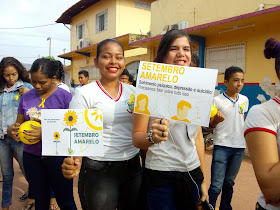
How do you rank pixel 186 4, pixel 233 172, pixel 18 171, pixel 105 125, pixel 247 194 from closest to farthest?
pixel 105 125 < pixel 233 172 < pixel 247 194 < pixel 18 171 < pixel 186 4

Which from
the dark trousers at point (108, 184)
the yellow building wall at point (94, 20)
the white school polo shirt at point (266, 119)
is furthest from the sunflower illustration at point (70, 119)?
the yellow building wall at point (94, 20)

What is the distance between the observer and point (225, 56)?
7441mm

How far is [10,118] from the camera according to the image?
3209 millimetres

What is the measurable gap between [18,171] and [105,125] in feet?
13.5

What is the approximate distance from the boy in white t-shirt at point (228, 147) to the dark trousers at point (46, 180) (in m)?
1.76

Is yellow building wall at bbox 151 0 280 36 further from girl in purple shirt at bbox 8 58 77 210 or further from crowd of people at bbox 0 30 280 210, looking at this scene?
girl in purple shirt at bbox 8 58 77 210

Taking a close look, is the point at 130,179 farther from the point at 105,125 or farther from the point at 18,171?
the point at 18,171

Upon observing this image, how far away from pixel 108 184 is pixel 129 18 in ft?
43.2

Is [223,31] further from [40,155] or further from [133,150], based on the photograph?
[40,155]

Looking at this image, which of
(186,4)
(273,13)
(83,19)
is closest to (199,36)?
(186,4)

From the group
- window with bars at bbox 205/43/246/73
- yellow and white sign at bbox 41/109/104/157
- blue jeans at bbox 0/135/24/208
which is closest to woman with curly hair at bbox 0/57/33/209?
blue jeans at bbox 0/135/24/208

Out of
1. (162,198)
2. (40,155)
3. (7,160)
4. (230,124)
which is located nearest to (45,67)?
(40,155)

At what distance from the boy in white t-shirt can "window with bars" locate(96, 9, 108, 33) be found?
489 inches

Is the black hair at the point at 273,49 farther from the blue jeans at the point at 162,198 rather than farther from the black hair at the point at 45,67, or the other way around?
the black hair at the point at 45,67
